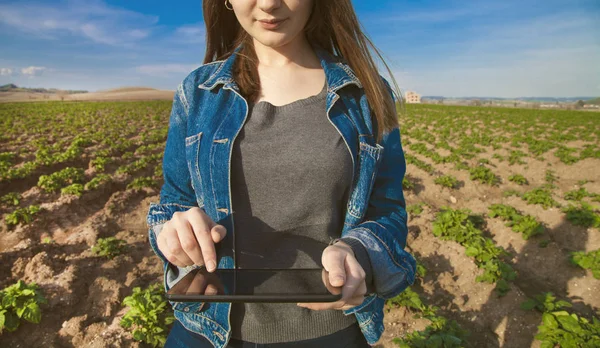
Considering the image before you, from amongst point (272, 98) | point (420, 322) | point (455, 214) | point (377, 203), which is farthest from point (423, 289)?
point (272, 98)

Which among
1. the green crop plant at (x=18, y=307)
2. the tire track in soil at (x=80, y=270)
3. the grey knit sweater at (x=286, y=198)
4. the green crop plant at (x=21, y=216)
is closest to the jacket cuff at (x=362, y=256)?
the grey knit sweater at (x=286, y=198)

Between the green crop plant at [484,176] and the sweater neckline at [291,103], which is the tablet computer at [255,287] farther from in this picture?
the green crop plant at [484,176]

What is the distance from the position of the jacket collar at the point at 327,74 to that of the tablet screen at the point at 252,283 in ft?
2.37

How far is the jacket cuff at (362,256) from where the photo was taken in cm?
116

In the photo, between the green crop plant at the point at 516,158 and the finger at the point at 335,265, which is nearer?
the finger at the point at 335,265

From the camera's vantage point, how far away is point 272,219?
138cm

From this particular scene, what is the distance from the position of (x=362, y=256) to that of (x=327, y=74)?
29.8 inches

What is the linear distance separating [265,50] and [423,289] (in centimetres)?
421

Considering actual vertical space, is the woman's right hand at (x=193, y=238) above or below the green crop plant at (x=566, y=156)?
above

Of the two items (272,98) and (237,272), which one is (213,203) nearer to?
(237,272)

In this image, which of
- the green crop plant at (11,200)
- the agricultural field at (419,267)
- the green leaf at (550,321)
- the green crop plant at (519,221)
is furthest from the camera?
the green crop plant at (11,200)

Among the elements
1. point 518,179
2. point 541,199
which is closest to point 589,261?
point 541,199

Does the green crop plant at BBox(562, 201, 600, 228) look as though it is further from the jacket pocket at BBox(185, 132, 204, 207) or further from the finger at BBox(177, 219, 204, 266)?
the finger at BBox(177, 219, 204, 266)

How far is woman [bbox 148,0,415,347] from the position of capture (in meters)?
1.34
